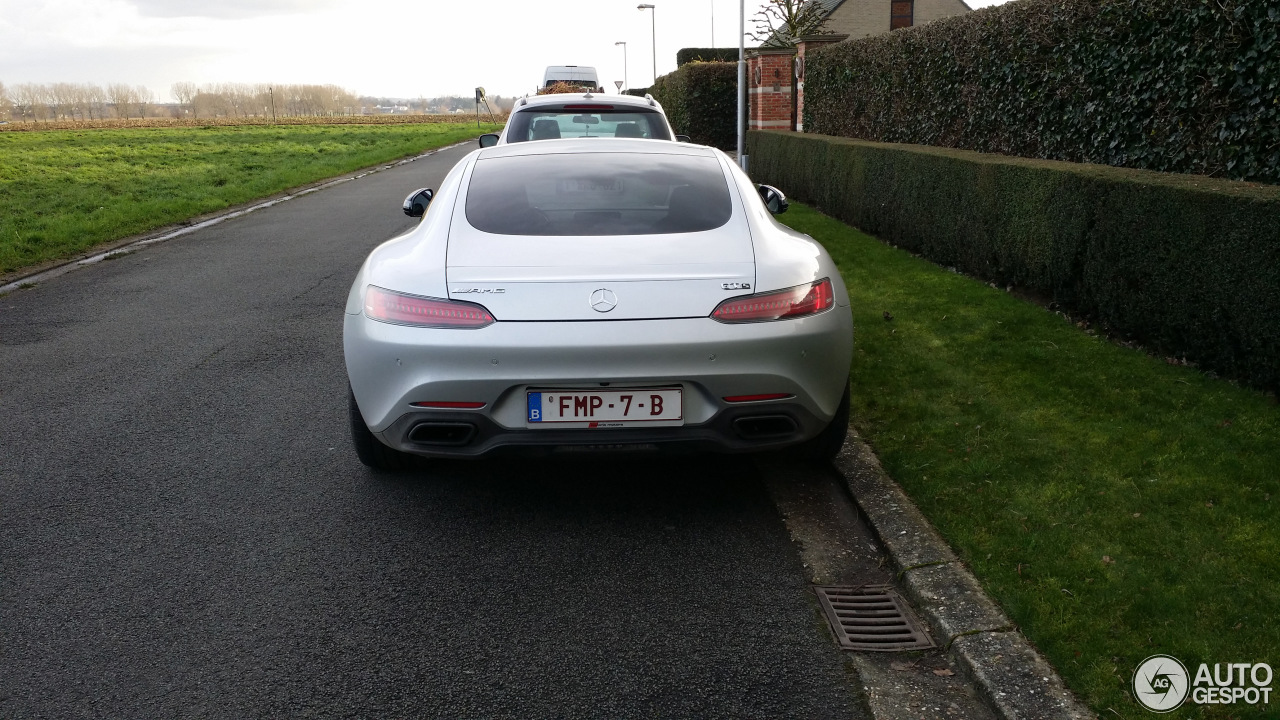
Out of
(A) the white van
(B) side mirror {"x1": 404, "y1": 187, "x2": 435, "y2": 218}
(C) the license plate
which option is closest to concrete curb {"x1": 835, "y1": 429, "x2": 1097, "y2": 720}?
(C) the license plate

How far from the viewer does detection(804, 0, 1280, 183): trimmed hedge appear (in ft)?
21.6

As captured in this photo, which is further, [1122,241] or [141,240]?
[141,240]

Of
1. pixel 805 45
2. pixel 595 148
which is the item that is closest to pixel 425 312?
pixel 595 148

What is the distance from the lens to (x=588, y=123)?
9.94m

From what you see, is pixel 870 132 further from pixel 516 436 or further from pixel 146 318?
pixel 516 436

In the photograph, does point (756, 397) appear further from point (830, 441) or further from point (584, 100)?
point (584, 100)

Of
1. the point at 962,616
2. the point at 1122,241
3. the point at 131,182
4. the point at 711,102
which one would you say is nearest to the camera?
the point at 962,616

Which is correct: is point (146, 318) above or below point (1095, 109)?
below

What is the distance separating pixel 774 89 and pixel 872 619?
21036mm

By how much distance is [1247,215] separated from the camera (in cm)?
550

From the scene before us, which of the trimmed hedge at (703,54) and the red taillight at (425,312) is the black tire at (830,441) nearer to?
the red taillight at (425,312)

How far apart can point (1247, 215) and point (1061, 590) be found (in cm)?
301

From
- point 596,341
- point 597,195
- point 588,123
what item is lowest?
point 596,341

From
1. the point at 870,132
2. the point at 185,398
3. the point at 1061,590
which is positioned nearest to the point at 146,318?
the point at 185,398
